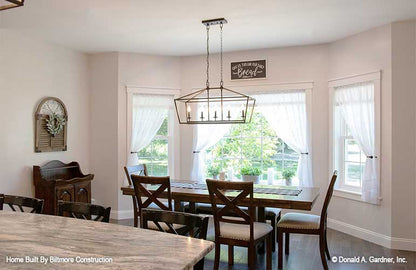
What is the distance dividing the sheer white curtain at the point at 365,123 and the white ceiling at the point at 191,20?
31.9 inches

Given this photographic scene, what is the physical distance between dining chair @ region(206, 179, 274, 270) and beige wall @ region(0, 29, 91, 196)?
2.82 meters

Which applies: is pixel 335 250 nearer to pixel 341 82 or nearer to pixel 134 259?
pixel 341 82

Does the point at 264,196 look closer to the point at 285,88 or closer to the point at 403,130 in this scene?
the point at 403,130

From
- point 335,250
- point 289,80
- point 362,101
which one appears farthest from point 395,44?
point 335,250

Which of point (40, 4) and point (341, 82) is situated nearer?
point (40, 4)

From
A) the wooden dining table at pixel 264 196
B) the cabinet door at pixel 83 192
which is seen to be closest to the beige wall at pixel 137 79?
the cabinet door at pixel 83 192

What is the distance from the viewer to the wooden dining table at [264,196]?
124 inches

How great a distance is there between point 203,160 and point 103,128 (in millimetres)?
1723

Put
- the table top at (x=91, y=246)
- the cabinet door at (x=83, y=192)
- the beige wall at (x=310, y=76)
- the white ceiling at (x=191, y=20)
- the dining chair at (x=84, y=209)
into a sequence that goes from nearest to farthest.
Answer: the table top at (x=91, y=246)
the dining chair at (x=84, y=209)
the white ceiling at (x=191, y=20)
the cabinet door at (x=83, y=192)
the beige wall at (x=310, y=76)

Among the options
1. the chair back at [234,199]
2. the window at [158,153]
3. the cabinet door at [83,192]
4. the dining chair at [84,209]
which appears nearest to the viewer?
the dining chair at [84,209]

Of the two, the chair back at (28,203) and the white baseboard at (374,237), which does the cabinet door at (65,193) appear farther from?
the white baseboard at (374,237)

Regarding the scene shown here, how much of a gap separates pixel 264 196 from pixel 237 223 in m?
0.43

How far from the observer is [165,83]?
5.54m

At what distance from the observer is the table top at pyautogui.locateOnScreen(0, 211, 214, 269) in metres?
1.31
